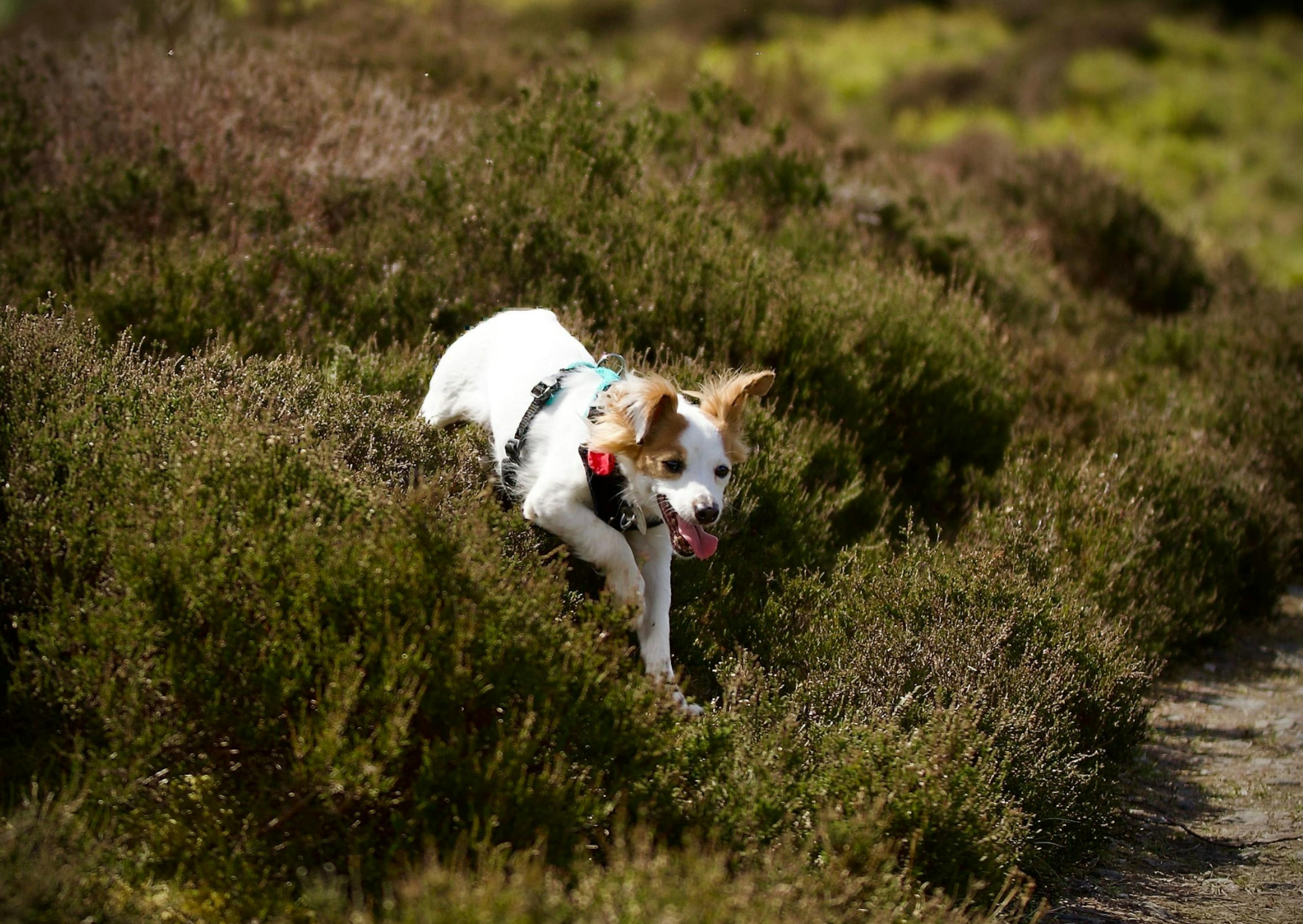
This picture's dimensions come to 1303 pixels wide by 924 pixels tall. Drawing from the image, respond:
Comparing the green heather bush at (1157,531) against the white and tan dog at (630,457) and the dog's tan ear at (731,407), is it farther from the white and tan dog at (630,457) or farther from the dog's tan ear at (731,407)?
the white and tan dog at (630,457)

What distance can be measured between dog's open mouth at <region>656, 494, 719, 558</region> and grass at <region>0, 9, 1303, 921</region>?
35 centimetres

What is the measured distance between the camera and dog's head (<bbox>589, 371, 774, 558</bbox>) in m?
3.70

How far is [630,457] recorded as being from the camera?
383cm

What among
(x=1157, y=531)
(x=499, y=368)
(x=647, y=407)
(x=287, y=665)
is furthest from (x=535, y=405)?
(x=1157, y=531)

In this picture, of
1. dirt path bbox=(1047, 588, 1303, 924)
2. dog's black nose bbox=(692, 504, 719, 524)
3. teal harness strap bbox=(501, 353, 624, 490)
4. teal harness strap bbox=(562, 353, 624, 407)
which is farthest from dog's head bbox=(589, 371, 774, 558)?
dirt path bbox=(1047, 588, 1303, 924)

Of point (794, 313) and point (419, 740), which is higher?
point (794, 313)

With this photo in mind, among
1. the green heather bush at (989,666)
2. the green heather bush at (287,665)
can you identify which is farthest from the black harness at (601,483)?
the green heather bush at (989,666)

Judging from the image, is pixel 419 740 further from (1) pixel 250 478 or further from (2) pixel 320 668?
(1) pixel 250 478

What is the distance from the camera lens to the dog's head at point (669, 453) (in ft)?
12.1

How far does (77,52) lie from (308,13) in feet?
10.8

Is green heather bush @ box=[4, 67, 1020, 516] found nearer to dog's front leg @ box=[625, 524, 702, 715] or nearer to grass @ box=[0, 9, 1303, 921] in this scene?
grass @ box=[0, 9, 1303, 921]

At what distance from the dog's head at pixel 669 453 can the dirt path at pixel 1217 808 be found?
5.58 feet

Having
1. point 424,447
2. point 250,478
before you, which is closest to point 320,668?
point 250,478

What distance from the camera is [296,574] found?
321cm
